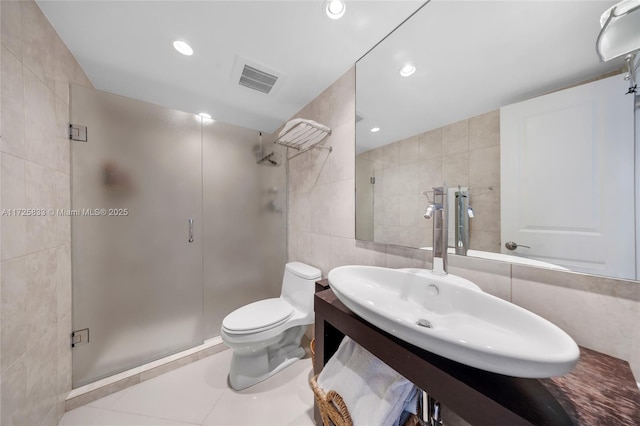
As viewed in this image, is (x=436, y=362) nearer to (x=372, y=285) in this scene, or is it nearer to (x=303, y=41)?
(x=372, y=285)

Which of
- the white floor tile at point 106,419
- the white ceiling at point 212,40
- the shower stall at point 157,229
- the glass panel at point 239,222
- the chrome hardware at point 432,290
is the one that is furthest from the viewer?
the glass panel at point 239,222

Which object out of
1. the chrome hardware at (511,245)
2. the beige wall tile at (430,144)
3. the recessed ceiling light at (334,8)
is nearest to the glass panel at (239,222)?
the recessed ceiling light at (334,8)

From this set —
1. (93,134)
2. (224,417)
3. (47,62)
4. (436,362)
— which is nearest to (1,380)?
(224,417)

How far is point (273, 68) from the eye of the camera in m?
1.39

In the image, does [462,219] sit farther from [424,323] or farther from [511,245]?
[424,323]

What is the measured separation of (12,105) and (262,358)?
1.82 metres

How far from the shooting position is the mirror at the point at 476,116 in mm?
644

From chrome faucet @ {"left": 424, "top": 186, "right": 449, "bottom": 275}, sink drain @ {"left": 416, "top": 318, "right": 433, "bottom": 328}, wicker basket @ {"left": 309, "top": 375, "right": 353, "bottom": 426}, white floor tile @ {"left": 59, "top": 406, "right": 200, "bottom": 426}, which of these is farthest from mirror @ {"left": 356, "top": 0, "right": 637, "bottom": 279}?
white floor tile @ {"left": 59, "top": 406, "right": 200, "bottom": 426}

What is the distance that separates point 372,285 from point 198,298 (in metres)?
1.54

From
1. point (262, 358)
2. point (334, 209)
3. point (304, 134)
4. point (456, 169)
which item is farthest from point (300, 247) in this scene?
point (456, 169)

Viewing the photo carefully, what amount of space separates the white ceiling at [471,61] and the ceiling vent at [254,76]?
2.07 ft

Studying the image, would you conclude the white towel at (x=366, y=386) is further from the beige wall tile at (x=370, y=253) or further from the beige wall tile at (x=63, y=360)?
the beige wall tile at (x=63, y=360)

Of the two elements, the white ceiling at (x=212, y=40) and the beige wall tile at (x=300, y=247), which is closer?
the white ceiling at (x=212, y=40)

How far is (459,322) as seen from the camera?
2.24ft
